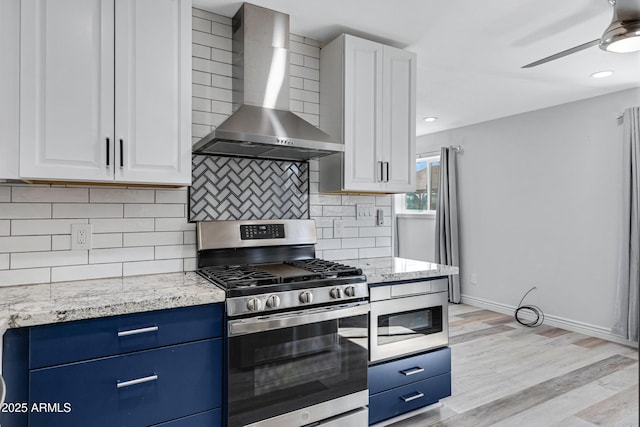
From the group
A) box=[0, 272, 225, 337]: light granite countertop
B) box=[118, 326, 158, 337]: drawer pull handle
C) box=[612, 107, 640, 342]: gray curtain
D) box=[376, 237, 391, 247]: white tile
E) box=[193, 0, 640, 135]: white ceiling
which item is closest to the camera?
box=[0, 272, 225, 337]: light granite countertop

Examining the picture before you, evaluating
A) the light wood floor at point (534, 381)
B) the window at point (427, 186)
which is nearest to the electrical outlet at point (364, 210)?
the light wood floor at point (534, 381)

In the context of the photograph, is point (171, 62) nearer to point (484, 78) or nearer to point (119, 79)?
point (119, 79)

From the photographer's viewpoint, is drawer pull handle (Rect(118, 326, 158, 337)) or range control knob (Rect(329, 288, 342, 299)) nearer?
drawer pull handle (Rect(118, 326, 158, 337))

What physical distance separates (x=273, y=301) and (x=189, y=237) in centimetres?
78

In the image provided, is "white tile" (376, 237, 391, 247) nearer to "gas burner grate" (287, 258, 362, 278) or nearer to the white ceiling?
"gas burner grate" (287, 258, 362, 278)

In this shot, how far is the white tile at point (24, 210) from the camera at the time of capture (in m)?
1.88

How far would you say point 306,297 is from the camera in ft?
6.25

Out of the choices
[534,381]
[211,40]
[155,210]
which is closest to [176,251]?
[155,210]

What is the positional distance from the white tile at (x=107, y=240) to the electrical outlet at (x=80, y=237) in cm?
3

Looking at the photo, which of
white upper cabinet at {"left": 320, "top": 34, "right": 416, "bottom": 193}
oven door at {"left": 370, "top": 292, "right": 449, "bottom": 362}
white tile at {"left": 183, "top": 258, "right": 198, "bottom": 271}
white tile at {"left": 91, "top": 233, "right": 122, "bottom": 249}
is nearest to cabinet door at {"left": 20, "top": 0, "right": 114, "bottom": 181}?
white tile at {"left": 91, "top": 233, "right": 122, "bottom": 249}

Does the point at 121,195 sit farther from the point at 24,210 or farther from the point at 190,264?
the point at 190,264

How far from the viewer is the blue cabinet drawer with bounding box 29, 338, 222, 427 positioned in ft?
4.74

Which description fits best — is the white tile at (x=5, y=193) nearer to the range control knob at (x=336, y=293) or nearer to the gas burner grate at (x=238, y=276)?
the gas burner grate at (x=238, y=276)

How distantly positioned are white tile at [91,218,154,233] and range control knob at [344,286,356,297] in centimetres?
114
